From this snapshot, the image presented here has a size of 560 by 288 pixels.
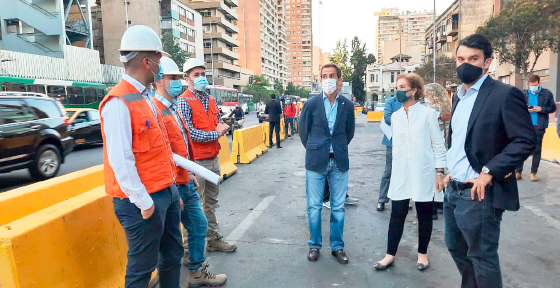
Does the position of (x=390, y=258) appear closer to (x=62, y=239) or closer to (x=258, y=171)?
(x=62, y=239)

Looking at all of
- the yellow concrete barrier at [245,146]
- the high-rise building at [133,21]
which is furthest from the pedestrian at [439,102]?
the high-rise building at [133,21]

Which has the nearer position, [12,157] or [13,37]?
[12,157]

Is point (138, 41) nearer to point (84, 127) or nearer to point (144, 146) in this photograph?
point (144, 146)

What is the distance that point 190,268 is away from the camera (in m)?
3.42

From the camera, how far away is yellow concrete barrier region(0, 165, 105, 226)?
3.15m

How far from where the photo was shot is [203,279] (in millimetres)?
3395

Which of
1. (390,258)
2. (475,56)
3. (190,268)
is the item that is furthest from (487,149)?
(190,268)

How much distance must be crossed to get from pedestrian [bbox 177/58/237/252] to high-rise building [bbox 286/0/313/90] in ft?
628

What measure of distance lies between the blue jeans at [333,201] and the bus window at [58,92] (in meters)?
20.6

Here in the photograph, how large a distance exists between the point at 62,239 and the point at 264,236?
2578 mm

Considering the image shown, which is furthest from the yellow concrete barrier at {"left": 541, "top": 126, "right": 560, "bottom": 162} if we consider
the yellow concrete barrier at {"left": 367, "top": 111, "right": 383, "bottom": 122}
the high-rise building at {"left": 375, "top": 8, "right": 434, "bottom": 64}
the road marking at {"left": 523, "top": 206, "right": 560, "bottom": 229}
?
the high-rise building at {"left": 375, "top": 8, "right": 434, "bottom": 64}

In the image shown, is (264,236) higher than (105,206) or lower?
lower

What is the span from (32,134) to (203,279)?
722 centimetres

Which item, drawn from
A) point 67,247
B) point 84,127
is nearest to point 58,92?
point 84,127
